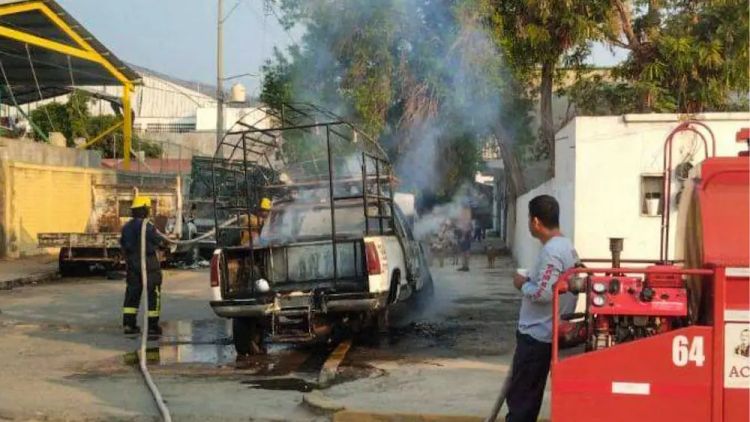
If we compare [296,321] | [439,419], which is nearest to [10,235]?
[296,321]

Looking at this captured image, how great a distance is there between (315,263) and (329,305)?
3.17ft

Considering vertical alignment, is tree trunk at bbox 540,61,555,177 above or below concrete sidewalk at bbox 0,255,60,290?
above

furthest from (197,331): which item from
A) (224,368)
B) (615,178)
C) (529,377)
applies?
(529,377)

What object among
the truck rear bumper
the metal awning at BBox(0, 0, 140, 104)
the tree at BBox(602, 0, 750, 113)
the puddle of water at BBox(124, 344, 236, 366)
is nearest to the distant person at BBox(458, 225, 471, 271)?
the tree at BBox(602, 0, 750, 113)

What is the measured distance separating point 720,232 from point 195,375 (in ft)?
18.7

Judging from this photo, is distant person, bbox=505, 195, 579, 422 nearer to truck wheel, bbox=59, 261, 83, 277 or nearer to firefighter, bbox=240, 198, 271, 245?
firefighter, bbox=240, 198, 271, 245

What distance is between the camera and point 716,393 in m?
4.38

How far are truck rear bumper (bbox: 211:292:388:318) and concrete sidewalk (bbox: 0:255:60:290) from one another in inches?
414

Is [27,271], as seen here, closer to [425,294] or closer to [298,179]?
[298,179]

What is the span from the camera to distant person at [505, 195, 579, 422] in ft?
17.3

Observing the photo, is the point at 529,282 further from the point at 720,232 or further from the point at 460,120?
the point at 460,120

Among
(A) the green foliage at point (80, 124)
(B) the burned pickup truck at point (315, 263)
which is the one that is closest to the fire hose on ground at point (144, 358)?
(B) the burned pickup truck at point (315, 263)

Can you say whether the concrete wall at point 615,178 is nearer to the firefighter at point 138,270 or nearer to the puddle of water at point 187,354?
the puddle of water at point 187,354

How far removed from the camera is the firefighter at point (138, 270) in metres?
11.4
